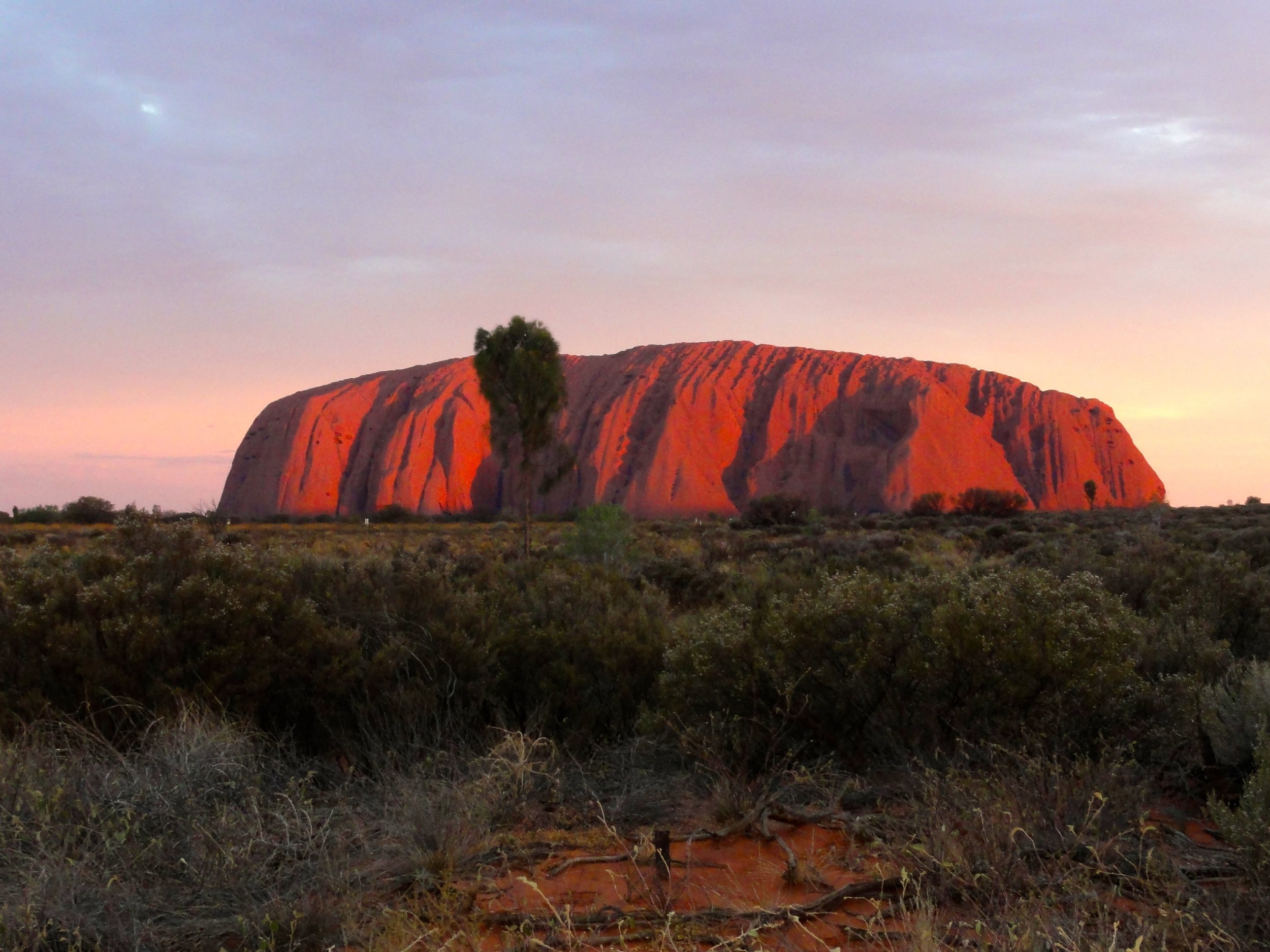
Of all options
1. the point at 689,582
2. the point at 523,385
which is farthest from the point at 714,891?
the point at 523,385

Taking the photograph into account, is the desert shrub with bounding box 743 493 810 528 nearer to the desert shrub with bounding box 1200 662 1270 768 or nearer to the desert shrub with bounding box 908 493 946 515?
the desert shrub with bounding box 908 493 946 515

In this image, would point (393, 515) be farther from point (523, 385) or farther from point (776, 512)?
point (523, 385)

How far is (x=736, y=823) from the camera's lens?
4145 millimetres

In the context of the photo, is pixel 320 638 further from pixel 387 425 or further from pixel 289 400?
pixel 289 400

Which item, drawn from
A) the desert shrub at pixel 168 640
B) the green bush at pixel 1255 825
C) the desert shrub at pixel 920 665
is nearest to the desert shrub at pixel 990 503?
the desert shrub at pixel 920 665

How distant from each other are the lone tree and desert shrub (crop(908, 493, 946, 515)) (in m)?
37.7

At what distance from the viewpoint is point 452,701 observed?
19.6ft

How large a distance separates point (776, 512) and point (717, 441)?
32370 mm

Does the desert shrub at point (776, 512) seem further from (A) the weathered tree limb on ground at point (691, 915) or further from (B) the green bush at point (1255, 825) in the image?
(A) the weathered tree limb on ground at point (691, 915)

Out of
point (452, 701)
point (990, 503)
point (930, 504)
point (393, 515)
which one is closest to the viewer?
point (452, 701)

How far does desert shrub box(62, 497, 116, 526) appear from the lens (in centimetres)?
4584

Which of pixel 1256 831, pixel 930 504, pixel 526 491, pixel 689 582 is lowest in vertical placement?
pixel 689 582

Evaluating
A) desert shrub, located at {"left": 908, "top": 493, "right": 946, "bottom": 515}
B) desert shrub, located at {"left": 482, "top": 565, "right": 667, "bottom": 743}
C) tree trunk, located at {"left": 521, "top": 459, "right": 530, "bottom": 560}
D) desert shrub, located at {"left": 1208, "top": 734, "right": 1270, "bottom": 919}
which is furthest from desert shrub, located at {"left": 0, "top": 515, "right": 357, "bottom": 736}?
desert shrub, located at {"left": 908, "top": 493, "right": 946, "bottom": 515}

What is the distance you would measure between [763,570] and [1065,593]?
10.1 metres
